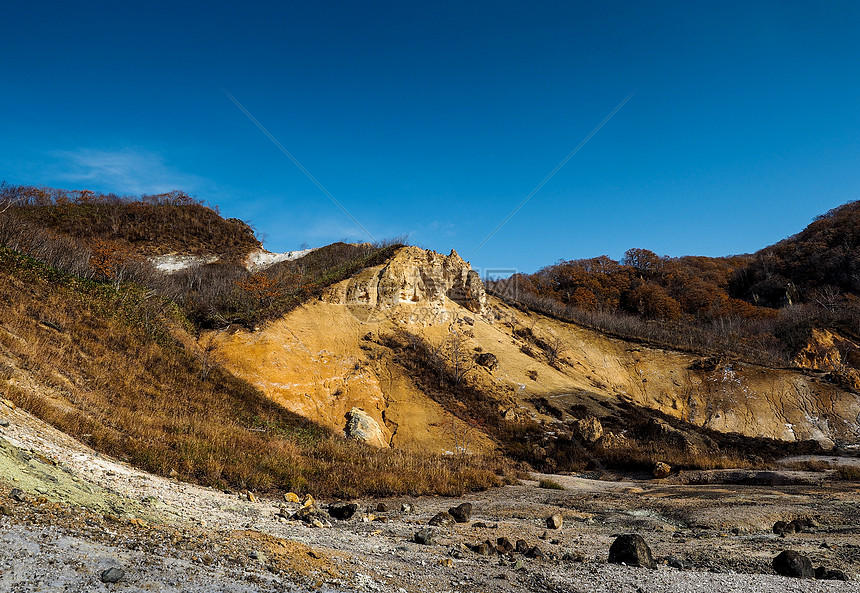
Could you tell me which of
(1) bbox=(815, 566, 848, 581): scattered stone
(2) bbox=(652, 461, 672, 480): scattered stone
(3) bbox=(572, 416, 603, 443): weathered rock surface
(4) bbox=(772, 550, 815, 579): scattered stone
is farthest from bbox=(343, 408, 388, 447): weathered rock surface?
(1) bbox=(815, 566, 848, 581): scattered stone

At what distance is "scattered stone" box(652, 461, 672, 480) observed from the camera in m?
15.2

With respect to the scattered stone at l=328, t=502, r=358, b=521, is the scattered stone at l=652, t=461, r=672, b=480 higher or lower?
lower

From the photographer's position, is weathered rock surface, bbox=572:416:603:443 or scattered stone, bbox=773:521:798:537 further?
weathered rock surface, bbox=572:416:603:443

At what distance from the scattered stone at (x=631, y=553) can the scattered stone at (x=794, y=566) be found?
1209mm

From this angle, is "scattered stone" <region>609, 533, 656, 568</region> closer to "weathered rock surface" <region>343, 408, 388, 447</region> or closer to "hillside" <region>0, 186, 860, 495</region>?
"hillside" <region>0, 186, 860, 495</region>

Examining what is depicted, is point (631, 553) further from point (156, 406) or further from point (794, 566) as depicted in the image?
point (156, 406)

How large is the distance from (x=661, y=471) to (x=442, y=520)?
1110 cm

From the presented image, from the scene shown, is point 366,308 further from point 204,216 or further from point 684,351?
point 204,216

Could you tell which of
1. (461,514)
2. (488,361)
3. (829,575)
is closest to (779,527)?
(829,575)

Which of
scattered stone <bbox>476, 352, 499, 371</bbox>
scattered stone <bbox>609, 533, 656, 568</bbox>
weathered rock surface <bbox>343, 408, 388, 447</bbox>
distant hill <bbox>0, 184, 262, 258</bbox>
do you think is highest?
distant hill <bbox>0, 184, 262, 258</bbox>

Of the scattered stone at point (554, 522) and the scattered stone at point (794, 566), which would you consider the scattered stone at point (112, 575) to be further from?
the scattered stone at point (554, 522)

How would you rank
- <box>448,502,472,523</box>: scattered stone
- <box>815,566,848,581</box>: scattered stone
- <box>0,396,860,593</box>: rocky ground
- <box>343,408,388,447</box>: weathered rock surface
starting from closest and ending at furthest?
<box>0,396,860,593</box>: rocky ground
<box>815,566,848,581</box>: scattered stone
<box>448,502,472,523</box>: scattered stone
<box>343,408,388,447</box>: weathered rock surface

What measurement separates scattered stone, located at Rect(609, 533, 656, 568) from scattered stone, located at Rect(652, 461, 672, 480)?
11334 mm

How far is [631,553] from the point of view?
16.9ft
